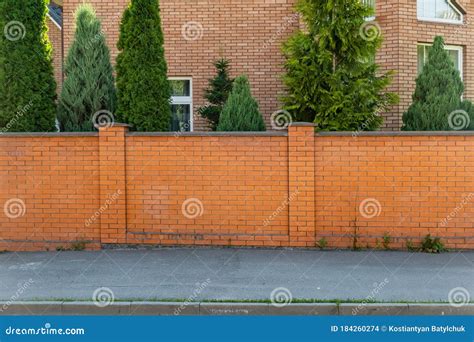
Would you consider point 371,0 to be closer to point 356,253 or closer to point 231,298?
point 356,253

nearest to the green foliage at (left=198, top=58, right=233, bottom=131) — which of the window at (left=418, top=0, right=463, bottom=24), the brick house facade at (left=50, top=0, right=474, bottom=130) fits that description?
the brick house facade at (left=50, top=0, right=474, bottom=130)

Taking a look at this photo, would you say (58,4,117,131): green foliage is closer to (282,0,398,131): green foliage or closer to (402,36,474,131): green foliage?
(282,0,398,131): green foliage

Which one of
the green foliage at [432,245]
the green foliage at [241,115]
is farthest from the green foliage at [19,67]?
the green foliage at [432,245]

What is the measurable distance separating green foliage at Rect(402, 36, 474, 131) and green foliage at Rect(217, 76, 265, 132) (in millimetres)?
3029

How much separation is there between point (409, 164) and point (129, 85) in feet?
16.8

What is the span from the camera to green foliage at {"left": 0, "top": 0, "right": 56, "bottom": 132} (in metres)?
11.6

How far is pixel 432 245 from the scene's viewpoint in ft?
35.2

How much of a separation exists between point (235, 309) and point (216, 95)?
327 inches

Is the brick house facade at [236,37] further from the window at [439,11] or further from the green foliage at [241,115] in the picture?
the green foliage at [241,115]

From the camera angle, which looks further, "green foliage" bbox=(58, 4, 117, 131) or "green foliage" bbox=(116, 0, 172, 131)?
"green foliage" bbox=(58, 4, 117, 131)

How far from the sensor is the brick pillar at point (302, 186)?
10.9 meters

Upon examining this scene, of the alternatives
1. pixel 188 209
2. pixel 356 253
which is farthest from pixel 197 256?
pixel 356 253

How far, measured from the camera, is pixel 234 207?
11.0m

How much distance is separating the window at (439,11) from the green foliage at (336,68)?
139 inches
